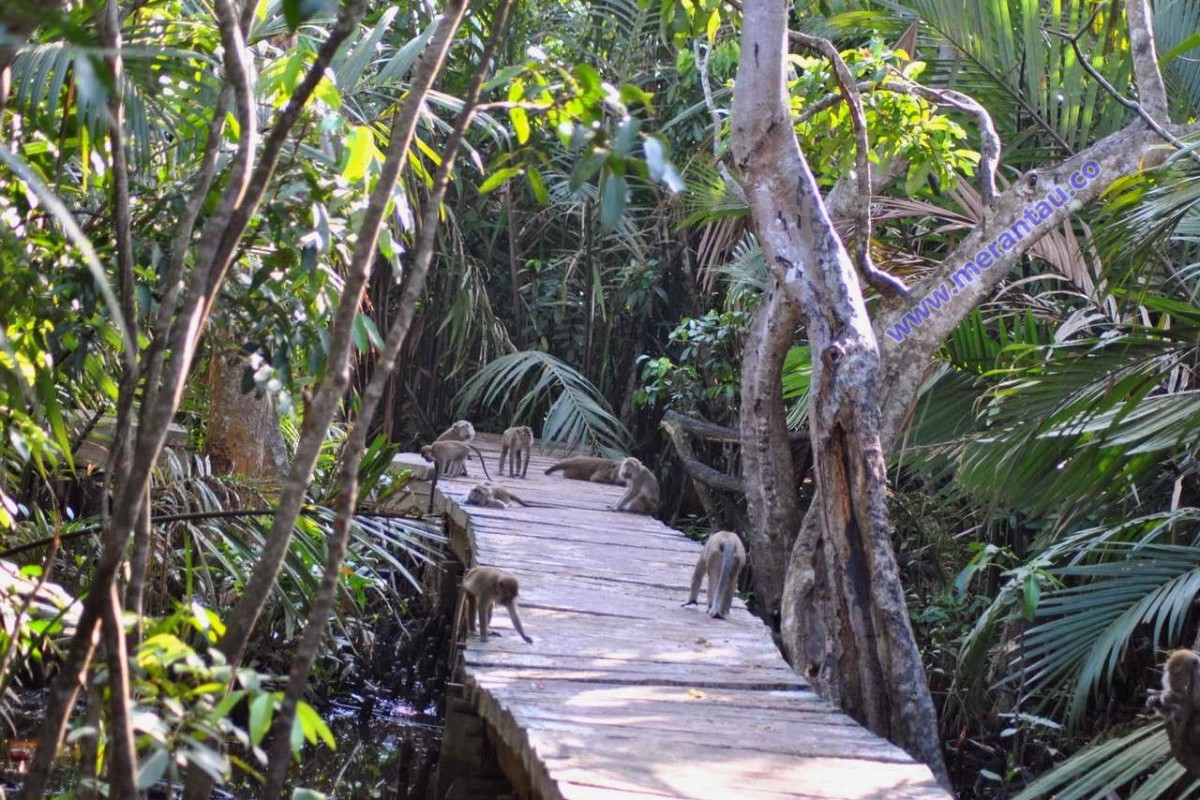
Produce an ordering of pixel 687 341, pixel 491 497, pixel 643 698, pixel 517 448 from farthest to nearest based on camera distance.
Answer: pixel 687 341
pixel 517 448
pixel 491 497
pixel 643 698

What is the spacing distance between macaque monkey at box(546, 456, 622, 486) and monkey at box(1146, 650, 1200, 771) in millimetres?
6056

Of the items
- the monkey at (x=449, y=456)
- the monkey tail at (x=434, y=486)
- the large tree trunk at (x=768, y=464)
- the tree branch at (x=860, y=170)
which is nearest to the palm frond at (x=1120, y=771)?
the tree branch at (x=860, y=170)

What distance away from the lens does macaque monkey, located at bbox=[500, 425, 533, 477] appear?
9.77m

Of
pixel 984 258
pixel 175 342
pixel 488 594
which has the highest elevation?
pixel 984 258

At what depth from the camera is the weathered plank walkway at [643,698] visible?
150 inches

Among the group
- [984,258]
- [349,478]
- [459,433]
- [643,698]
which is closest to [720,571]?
[643,698]

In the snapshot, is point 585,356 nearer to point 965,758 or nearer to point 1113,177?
point 965,758

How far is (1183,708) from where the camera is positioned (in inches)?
165

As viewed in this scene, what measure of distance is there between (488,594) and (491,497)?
9.39 feet

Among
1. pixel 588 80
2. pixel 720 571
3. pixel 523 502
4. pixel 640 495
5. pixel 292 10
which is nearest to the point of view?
pixel 292 10

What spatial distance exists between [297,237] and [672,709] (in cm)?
217

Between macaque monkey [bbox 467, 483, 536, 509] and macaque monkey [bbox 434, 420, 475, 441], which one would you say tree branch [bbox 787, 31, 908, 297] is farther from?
macaque monkey [bbox 434, 420, 475, 441]

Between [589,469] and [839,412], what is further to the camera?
[589,469]

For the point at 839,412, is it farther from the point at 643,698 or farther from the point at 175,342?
the point at 175,342
